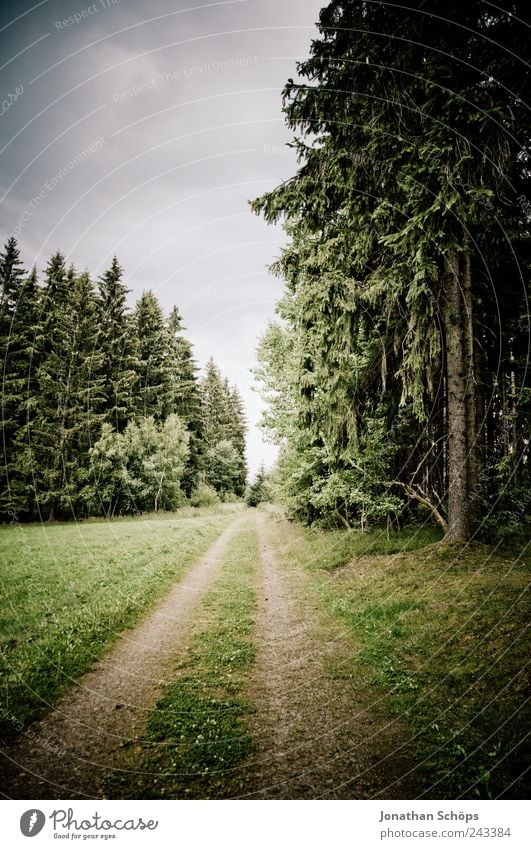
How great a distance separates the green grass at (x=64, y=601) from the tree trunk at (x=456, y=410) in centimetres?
703

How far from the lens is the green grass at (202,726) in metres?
3.00

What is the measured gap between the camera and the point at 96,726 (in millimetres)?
3771

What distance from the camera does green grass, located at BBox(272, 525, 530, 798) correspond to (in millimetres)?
2977

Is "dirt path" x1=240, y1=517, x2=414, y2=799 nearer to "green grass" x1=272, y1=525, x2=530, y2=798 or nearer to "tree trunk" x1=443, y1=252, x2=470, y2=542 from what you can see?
"green grass" x1=272, y1=525, x2=530, y2=798

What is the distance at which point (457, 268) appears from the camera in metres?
7.16

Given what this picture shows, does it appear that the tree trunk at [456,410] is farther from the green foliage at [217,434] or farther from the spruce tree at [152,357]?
the green foliage at [217,434]

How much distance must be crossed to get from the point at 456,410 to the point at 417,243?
3518mm

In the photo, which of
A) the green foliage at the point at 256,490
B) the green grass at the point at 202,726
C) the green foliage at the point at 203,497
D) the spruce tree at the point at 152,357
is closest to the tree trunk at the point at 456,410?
the green grass at the point at 202,726

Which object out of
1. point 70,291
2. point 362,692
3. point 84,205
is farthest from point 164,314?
point 362,692

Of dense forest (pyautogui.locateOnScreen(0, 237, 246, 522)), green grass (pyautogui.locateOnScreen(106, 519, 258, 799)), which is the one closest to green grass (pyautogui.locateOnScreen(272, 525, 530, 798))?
green grass (pyautogui.locateOnScreen(106, 519, 258, 799))

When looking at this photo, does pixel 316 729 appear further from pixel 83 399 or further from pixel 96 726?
pixel 83 399
